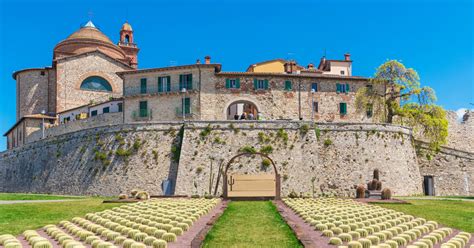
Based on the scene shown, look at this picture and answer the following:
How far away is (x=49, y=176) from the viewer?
171ft

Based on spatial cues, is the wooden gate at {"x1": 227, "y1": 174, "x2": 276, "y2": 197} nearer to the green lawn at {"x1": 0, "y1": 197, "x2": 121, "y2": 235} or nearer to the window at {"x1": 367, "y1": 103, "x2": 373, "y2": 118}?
the green lawn at {"x1": 0, "y1": 197, "x2": 121, "y2": 235}

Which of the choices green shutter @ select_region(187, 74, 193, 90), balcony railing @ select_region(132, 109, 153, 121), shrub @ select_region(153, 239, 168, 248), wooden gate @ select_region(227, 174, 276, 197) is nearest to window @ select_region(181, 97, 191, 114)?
green shutter @ select_region(187, 74, 193, 90)

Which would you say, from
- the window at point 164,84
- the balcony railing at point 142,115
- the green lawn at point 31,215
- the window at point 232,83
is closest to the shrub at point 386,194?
the green lawn at point 31,215

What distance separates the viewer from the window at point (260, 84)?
193 ft

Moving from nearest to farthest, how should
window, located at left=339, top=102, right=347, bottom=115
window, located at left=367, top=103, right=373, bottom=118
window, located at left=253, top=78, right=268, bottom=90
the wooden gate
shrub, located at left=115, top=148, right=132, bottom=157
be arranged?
the wooden gate, shrub, located at left=115, top=148, right=132, bottom=157, window, located at left=367, top=103, right=373, bottom=118, window, located at left=253, top=78, right=268, bottom=90, window, located at left=339, top=102, right=347, bottom=115

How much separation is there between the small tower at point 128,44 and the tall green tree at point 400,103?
4618cm

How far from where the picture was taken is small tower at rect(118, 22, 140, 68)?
93688mm

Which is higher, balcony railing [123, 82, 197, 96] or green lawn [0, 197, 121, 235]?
balcony railing [123, 82, 197, 96]

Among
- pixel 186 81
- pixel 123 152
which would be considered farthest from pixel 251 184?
pixel 186 81

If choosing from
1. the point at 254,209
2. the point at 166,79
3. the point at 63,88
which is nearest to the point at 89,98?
the point at 63,88

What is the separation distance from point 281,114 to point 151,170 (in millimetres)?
Answer: 17822

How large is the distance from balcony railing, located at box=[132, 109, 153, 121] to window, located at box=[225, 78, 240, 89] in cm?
882

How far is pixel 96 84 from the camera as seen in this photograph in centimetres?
7194

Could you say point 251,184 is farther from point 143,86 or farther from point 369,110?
point 143,86
